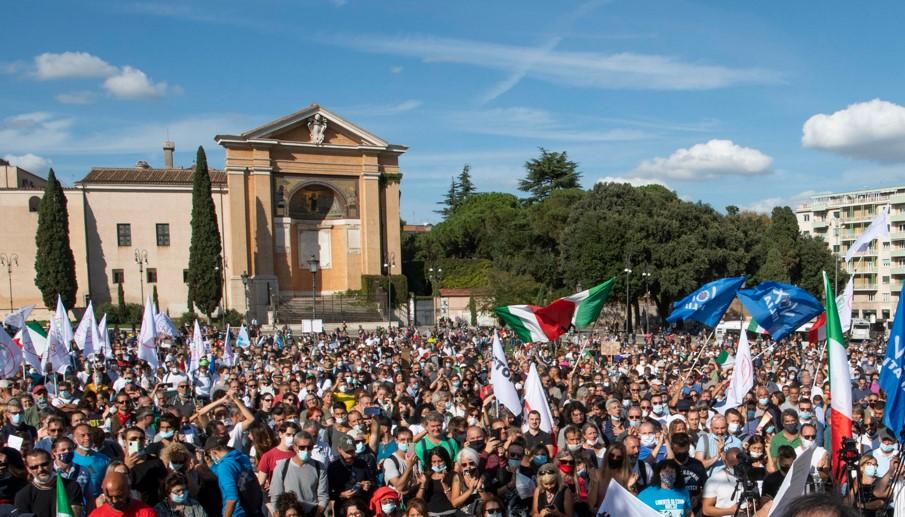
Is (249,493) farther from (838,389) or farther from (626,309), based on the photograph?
(626,309)

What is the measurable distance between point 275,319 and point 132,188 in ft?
47.8

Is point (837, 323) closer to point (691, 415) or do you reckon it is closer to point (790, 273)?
point (691, 415)

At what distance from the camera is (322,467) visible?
7230mm

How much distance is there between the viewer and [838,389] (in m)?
6.81

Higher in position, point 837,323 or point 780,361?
point 837,323

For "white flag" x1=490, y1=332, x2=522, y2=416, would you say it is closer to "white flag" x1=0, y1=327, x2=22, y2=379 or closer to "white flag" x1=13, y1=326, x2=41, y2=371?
"white flag" x1=0, y1=327, x2=22, y2=379

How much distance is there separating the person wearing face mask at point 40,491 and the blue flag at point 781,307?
38.0 ft

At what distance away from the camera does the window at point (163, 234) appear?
2311 inches

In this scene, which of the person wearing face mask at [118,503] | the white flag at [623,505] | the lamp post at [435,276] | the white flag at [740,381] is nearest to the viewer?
the person wearing face mask at [118,503]

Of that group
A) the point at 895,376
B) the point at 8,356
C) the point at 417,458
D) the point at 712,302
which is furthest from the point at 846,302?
the point at 8,356

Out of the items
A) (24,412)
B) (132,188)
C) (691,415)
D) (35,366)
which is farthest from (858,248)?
(132,188)

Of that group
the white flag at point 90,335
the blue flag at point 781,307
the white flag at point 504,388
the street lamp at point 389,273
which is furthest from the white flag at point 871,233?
the street lamp at point 389,273

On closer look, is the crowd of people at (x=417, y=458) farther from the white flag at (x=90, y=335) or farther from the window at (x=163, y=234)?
the window at (x=163, y=234)

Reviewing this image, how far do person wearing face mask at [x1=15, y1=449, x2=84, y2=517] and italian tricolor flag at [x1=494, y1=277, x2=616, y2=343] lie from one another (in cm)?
925
